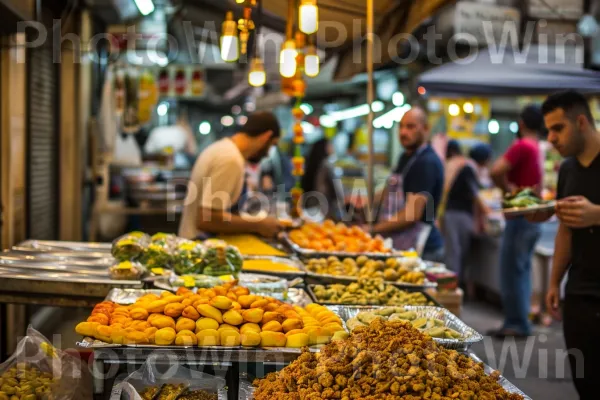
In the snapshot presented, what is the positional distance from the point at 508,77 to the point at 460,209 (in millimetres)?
2299

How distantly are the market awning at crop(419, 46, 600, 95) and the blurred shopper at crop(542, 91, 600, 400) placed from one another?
11.2 ft

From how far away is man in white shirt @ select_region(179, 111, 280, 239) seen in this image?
549 centimetres

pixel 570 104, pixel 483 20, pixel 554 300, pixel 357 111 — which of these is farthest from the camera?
pixel 357 111

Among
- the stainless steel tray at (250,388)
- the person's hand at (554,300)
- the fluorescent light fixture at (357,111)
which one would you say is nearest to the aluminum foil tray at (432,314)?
the stainless steel tray at (250,388)

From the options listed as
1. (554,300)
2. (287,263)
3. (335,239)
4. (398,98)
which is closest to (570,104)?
(554,300)

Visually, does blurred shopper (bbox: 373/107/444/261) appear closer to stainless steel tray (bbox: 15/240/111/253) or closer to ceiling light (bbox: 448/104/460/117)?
stainless steel tray (bbox: 15/240/111/253)

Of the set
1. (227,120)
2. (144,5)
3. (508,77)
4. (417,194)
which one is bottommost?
(417,194)

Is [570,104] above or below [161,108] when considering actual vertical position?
below

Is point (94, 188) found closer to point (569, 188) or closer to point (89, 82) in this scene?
point (89, 82)

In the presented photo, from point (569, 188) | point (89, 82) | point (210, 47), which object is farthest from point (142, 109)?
point (569, 188)

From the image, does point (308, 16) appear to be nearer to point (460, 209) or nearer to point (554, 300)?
point (554, 300)

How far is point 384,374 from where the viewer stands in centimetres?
256

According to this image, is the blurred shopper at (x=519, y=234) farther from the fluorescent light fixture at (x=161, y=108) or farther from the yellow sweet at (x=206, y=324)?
the fluorescent light fixture at (x=161, y=108)

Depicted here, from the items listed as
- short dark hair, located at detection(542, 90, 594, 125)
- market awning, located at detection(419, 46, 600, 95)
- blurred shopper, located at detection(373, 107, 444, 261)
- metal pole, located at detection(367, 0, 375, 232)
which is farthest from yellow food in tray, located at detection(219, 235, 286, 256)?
market awning, located at detection(419, 46, 600, 95)
